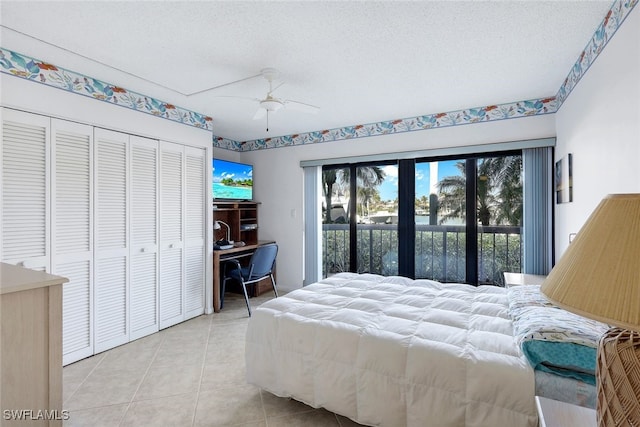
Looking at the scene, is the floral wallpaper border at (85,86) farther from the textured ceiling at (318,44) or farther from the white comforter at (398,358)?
the white comforter at (398,358)

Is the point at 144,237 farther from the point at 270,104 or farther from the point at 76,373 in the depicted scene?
the point at 270,104

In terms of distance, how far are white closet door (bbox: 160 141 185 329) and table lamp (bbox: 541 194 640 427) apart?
336 cm

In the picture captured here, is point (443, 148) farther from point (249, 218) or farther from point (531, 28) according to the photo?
point (249, 218)

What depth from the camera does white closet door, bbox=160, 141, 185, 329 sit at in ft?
10.7

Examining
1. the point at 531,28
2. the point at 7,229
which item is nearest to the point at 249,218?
the point at 7,229

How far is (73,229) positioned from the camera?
101 inches

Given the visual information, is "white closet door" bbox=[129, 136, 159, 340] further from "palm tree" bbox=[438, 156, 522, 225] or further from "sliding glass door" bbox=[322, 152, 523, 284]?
"palm tree" bbox=[438, 156, 522, 225]

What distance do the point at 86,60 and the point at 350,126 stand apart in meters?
2.84

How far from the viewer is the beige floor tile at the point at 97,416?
185cm

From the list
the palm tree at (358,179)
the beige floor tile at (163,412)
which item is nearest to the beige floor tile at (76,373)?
the beige floor tile at (163,412)

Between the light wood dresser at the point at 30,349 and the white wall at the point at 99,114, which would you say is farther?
the white wall at the point at 99,114

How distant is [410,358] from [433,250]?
2.52m

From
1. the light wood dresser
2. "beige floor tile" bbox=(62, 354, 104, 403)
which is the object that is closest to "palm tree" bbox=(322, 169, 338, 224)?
"beige floor tile" bbox=(62, 354, 104, 403)

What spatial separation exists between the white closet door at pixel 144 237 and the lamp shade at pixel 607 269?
3281mm
